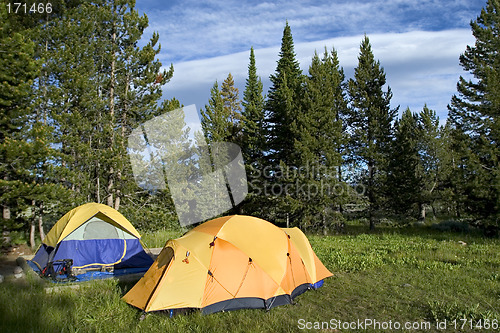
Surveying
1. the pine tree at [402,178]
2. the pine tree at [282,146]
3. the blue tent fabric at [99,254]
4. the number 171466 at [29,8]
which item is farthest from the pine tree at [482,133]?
the number 171466 at [29,8]

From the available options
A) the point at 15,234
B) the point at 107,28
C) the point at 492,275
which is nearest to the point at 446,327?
the point at 492,275

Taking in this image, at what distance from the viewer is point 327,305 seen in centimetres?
679

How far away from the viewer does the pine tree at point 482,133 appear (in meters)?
16.9

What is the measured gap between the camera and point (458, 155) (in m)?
18.5

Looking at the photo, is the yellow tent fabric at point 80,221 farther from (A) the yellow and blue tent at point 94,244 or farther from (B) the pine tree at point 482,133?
(B) the pine tree at point 482,133

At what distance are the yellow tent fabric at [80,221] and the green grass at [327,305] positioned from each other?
7.11 feet

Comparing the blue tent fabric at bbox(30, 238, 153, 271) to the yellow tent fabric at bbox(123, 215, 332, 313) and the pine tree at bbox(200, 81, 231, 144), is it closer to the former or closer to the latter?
the yellow tent fabric at bbox(123, 215, 332, 313)

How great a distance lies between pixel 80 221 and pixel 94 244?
0.86 m

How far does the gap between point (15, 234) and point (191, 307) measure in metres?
14.9

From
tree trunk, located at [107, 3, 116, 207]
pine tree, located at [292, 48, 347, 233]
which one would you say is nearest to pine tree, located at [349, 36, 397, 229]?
pine tree, located at [292, 48, 347, 233]

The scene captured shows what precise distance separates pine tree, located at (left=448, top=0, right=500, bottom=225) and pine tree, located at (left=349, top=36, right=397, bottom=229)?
490 centimetres

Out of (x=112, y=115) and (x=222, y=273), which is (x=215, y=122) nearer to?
(x=112, y=115)

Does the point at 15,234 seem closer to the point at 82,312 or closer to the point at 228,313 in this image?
the point at 82,312

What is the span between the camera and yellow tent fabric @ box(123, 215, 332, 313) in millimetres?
6316
